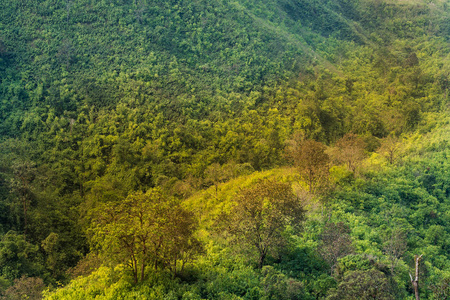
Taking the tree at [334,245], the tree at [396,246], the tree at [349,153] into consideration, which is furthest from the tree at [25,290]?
the tree at [349,153]

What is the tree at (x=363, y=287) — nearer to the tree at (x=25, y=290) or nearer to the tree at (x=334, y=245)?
the tree at (x=334, y=245)

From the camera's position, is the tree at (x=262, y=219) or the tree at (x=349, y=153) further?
the tree at (x=349, y=153)

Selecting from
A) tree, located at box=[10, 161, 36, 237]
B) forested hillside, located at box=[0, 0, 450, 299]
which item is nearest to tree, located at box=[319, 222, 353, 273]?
forested hillside, located at box=[0, 0, 450, 299]

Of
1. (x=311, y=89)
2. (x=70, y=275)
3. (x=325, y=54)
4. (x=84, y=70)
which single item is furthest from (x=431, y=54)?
(x=70, y=275)

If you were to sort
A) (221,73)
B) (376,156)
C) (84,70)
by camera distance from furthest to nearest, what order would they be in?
(221,73) < (84,70) < (376,156)

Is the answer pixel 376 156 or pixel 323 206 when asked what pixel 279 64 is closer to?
pixel 376 156

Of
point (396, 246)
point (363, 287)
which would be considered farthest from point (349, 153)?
point (363, 287)

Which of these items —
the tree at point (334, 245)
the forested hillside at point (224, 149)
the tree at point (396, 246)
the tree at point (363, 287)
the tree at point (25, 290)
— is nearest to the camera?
the tree at point (363, 287)
